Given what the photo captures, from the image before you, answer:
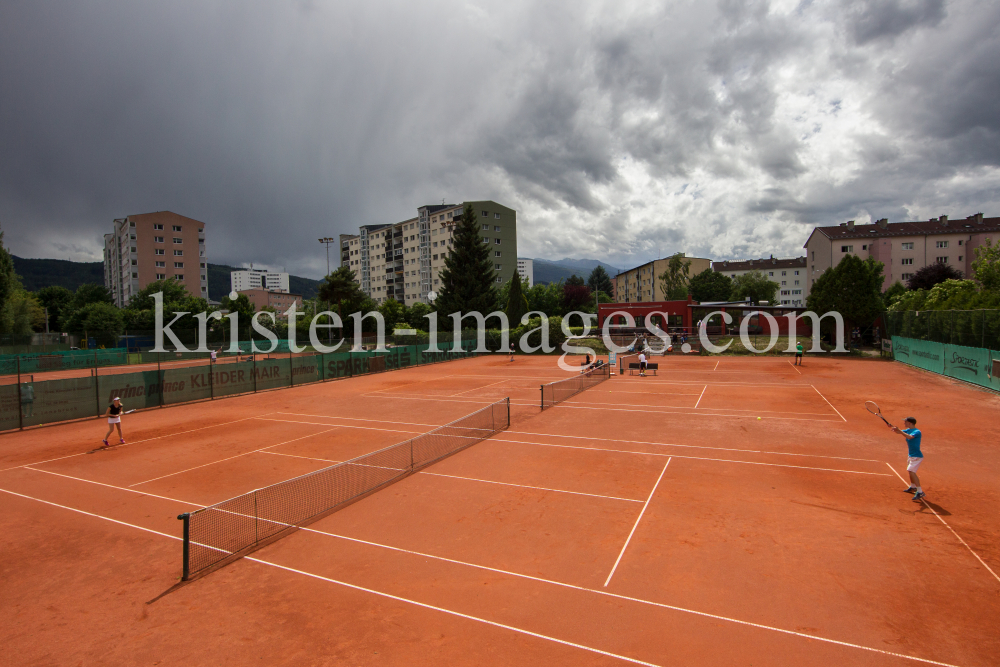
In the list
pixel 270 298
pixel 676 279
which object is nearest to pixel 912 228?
pixel 676 279

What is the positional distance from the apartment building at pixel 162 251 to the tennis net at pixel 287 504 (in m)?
107

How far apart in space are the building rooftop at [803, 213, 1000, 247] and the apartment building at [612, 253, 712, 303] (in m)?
25.6

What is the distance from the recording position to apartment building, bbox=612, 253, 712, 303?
4365 inches

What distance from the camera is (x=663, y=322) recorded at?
59469 mm

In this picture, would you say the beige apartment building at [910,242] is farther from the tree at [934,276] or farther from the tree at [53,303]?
the tree at [53,303]

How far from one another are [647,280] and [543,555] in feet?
391

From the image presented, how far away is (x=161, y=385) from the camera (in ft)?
78.0

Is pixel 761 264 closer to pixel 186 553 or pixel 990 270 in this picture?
pixel 990 270

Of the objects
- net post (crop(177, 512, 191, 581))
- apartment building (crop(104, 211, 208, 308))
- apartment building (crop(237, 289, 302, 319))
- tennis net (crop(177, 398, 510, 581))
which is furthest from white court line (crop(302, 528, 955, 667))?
apartment building (crop(237, 289, 302, 319))

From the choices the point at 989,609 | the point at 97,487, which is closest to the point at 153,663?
the point at 97,487

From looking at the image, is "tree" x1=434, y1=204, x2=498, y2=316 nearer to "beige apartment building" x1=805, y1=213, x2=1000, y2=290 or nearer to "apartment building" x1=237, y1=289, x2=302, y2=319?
"beige apartment building" x1=805, y1=213, x2=1000, y2=290

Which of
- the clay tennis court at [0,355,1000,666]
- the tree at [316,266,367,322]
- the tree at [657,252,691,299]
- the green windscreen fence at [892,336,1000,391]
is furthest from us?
the tree at [657,252,691,299]

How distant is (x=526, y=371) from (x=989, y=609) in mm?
30891

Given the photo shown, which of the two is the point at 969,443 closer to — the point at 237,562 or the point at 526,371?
the point at 237,562
